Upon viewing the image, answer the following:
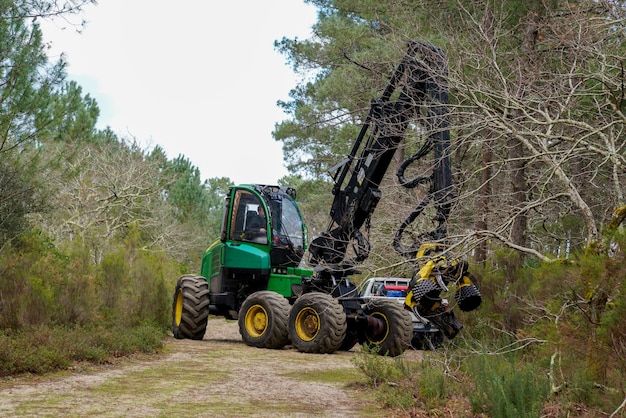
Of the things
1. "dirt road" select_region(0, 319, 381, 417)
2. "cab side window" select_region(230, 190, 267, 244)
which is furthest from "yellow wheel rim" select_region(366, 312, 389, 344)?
"cab side window" select_region(230, 190, 267, 244)

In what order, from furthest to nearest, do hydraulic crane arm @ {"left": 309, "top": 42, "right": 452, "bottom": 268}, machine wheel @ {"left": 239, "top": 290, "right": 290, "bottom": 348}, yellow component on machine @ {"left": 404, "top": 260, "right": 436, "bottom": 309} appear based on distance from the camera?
machine wheel @ {"left": 239, "top": 290, "right": 290, "bottom": 348}, hydraulic crane arm @ {"left": 309, "top": 42, "right": 452, "bottom": 268}, yellow component on machine @ {"left": 404, "top": 260, "right": 436, "bottom": 309}

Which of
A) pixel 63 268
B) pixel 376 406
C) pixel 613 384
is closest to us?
pixel 613 384

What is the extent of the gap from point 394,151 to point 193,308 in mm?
5457

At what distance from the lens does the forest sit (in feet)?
23.3

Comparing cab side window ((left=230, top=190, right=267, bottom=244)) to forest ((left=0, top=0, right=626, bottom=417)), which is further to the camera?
cab side window ((left=230, top=190, right=267, bottom=244))

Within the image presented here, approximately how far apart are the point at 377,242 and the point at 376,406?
4076 millimetres

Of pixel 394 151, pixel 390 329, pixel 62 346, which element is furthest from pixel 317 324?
pixel 62 346

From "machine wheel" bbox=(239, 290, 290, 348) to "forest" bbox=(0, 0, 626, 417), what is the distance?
1.70 m

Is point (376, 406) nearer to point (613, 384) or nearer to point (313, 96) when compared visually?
point (613, 384)

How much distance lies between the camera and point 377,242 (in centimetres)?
1168

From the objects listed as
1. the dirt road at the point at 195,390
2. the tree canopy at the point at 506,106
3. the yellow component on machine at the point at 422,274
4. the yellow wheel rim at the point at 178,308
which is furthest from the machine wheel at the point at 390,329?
the yellow wheel rim at the point at 178,308

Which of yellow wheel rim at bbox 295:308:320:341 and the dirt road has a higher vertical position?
yellow wheel rim at bbox 295:308:320:341

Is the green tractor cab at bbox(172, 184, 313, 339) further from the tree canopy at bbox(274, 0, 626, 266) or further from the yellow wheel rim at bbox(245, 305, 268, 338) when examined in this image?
the tree canopy at bbox(274, 0, 626, 266)

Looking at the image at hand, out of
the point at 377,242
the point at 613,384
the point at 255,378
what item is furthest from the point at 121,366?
the point at 613,384
